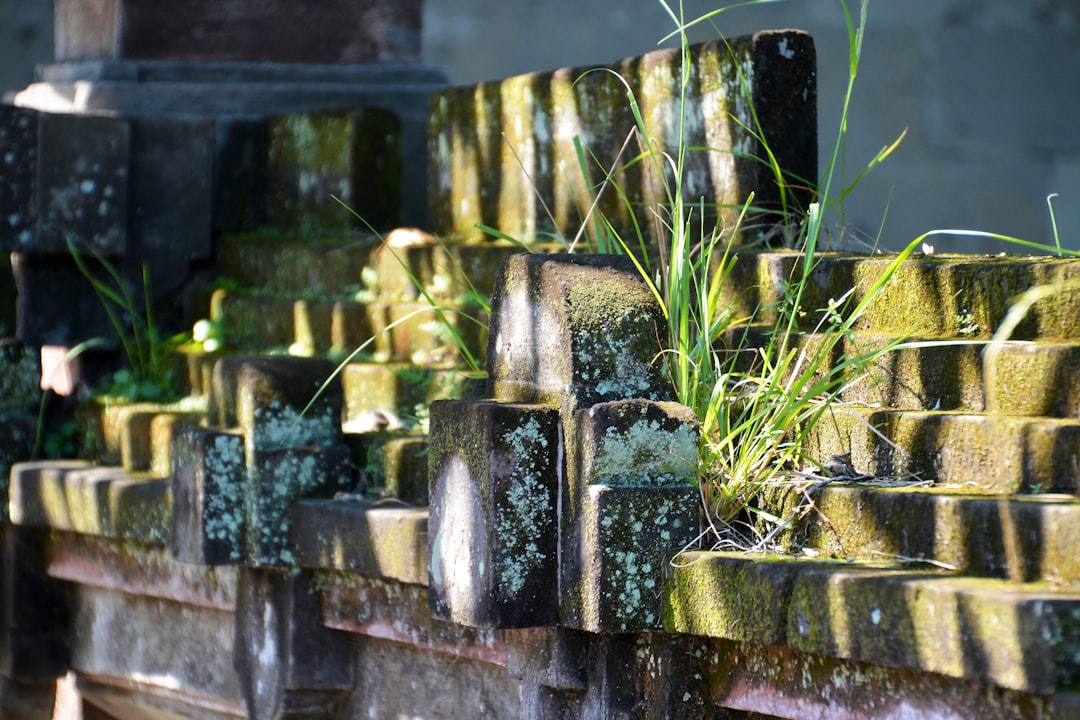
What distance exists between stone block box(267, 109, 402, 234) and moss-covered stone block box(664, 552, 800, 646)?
2765 mm

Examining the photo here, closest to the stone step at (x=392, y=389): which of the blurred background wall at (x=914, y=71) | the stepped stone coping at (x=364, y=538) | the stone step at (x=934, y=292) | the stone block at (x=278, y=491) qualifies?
the stone block at (x=278, y=491)

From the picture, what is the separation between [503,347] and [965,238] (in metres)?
8.34

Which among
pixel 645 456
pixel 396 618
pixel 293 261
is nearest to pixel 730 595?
pixel 645 456

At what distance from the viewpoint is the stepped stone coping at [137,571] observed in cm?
487

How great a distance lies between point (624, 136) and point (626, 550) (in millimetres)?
1820

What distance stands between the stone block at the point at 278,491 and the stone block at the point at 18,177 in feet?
5.81

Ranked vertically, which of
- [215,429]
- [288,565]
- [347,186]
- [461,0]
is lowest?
[288,565]

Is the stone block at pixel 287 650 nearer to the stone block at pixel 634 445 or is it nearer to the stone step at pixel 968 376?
the stone block at pixel 634 445

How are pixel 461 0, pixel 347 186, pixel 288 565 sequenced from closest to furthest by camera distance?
pixel 288 565 → pixel 347 186 → pixel 461 0

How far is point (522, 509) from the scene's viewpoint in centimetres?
340

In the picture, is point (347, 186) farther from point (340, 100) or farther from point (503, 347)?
point (503, 347)

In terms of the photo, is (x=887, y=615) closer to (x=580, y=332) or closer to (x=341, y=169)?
(x=580, y=332)

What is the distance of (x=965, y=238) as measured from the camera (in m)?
11.5

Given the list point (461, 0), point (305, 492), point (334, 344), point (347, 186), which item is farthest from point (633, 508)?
point (461, 0)
